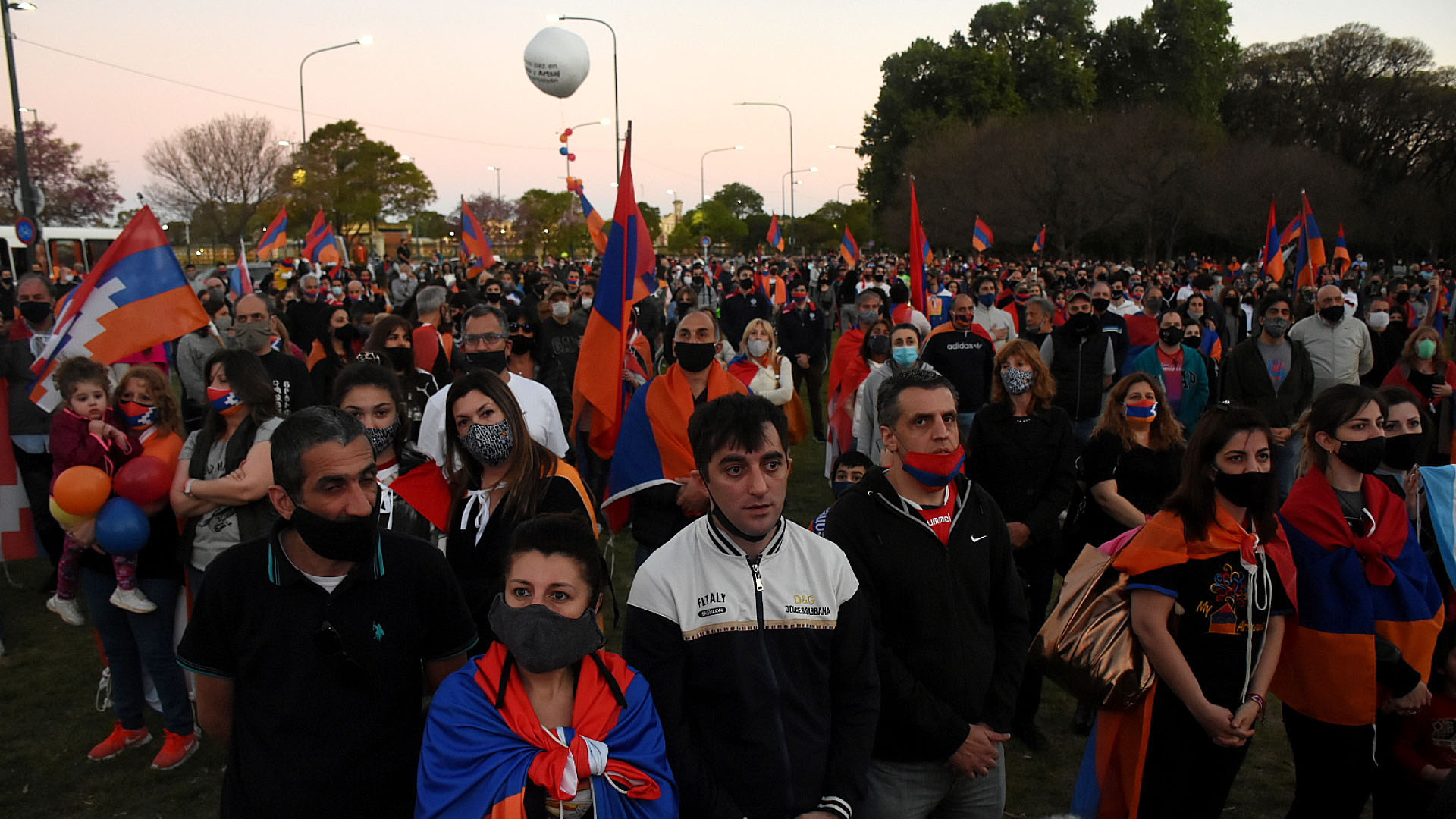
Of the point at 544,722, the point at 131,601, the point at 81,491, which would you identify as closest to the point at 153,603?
the point at 131,601

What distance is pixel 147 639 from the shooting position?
4.80 metres

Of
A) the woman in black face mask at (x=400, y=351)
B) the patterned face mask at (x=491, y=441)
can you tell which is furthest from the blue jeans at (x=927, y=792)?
the woman in black face mask at (x=400, y=351)

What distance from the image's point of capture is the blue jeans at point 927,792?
9.84ft

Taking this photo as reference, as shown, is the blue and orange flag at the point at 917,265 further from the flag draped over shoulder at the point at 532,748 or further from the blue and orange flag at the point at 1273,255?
the blue and orange flag at the point at 1273,255

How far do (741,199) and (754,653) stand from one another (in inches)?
5460

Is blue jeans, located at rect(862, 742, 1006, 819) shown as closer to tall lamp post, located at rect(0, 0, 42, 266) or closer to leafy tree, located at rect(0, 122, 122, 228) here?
tall lamp post, located at rect(0, 0, 42, 266)

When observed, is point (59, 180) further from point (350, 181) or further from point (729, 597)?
point (729, 597)

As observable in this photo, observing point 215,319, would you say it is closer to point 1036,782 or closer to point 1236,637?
point 1036,782

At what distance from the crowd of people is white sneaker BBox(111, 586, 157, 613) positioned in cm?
4

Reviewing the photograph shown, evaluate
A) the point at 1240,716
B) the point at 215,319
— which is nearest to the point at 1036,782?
Result: the point at 1240,716

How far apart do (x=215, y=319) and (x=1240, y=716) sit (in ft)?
37.6

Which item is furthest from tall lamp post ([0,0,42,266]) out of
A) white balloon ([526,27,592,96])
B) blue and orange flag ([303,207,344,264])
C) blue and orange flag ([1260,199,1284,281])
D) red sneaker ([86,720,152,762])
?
blue and orange flag ([1260,199,1284,281])

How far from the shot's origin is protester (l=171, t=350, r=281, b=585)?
431cm

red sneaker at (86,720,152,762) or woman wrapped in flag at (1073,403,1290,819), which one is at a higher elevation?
woman wrapped in flag at (1073,403,1290,819)
